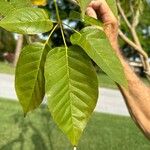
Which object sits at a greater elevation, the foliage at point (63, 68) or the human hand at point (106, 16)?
the foliage at point (63, 68)

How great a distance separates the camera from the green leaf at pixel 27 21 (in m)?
0.76

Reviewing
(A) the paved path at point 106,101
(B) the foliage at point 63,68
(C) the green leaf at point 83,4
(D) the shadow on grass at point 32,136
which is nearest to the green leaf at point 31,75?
(B) the foliage at point 63,68

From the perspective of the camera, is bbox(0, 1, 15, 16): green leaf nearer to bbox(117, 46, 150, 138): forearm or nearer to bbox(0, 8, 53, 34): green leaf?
bbox(0, 8, 53, 34): green leaf

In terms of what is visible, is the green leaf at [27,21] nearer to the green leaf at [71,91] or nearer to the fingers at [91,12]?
the green leaf at [71,91]

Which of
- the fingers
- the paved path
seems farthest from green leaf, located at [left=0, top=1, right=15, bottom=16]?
the paved path

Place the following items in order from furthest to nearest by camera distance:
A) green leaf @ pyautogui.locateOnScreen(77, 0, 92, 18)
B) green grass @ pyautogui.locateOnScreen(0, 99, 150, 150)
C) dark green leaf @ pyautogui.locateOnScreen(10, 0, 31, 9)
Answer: green grass @ pyautogui.locateOnScreen(0, 99, 150, 150)
dark green leaf @ pyautogui.locateOnScreen(10, 0, 31, 9)
green leaf @ pyautogui.locateOnScreen(77, 0, 92, 18)

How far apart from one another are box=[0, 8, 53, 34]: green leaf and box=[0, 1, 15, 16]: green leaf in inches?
0.8

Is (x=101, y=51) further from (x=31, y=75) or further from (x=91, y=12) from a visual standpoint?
(x=91, y=12)

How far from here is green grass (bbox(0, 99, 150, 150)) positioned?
838 cm

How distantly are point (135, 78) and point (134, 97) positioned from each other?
0.09 meters

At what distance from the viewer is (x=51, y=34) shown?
2.70 ft

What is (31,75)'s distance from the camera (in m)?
0.80

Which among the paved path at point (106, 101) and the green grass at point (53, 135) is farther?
the paved path at point (106, 101)

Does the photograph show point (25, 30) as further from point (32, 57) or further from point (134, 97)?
point (134, 97)
